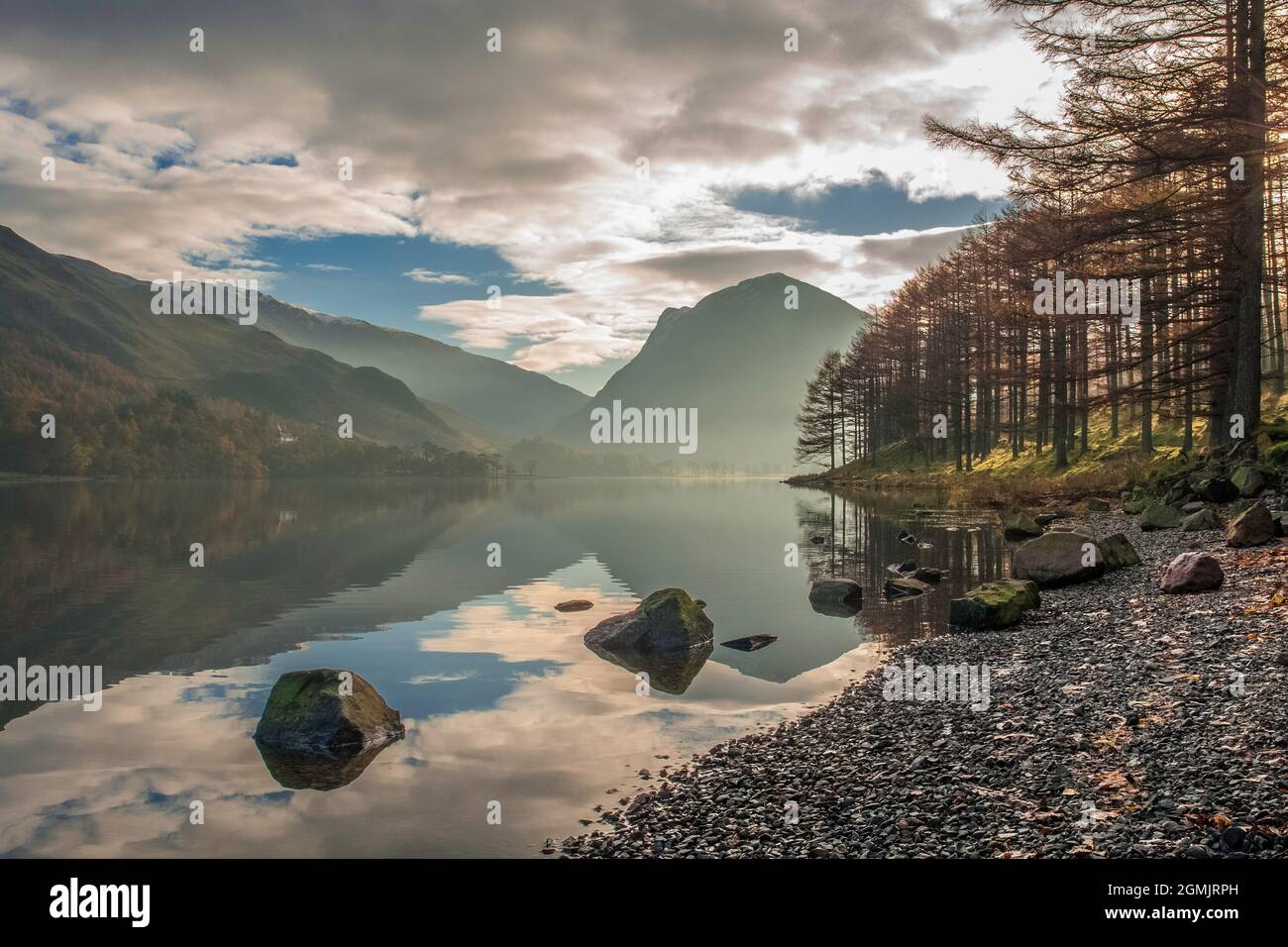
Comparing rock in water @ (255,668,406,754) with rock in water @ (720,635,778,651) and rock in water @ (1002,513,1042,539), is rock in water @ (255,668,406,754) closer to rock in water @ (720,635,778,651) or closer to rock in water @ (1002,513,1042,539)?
rock in water @ (720,635,778,651)

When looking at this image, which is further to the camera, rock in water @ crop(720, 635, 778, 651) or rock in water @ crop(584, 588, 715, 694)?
rock in water @ crop(720, 635, 778, 651)

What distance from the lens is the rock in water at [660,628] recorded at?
21906 millimetres

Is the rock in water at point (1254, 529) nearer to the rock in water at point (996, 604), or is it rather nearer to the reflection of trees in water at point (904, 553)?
the rock in water at point (996, 604)

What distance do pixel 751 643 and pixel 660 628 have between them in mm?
2573

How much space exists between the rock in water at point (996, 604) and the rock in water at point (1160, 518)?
43.2ft

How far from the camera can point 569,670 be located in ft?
65.3

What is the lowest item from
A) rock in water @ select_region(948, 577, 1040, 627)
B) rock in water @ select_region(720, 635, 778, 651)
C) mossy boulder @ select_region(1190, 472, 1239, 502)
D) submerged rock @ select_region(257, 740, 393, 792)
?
submerged rock @ select_region(257, 740, 393, 792)

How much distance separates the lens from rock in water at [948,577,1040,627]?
65.2ft

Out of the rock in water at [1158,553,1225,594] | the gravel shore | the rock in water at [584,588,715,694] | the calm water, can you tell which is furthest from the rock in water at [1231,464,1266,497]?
the rock in water at [584,588,715,694]

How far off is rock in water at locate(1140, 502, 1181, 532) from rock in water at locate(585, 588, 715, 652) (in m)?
19.4

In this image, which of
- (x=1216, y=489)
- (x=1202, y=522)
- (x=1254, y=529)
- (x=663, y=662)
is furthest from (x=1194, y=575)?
(x=1216, y=489)

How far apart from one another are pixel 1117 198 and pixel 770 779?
35.6 metres
